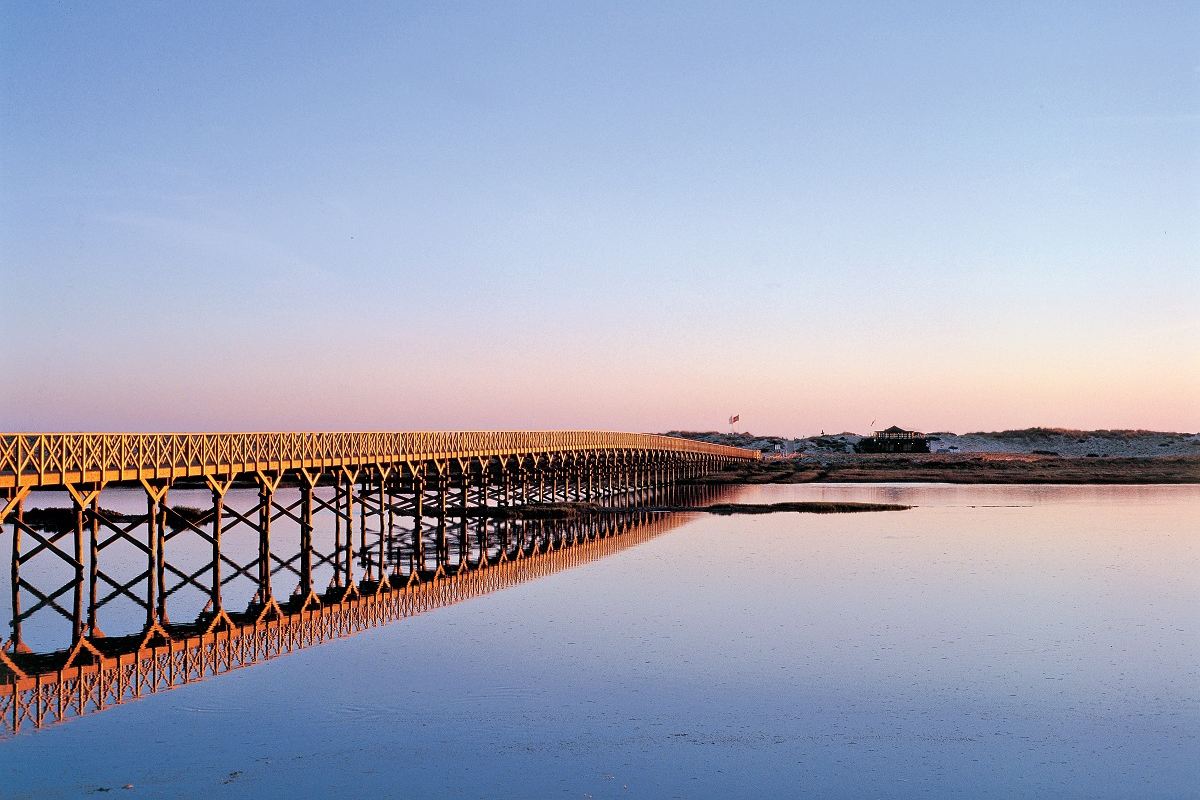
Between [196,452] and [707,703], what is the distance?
21048 mm

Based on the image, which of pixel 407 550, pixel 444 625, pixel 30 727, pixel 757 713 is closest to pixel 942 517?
pixel 407 550

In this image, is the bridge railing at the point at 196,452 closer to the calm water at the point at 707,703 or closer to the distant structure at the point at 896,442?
the calm water at the point at 707,703

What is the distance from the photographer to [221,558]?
36.0m

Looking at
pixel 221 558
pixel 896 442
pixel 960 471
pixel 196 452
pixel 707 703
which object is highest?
pixel 896 442

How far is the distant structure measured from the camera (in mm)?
165625

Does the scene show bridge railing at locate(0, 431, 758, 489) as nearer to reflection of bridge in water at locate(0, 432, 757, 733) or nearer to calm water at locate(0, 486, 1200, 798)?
reflection of bridge in water at locate(0, 432, 757, 733)

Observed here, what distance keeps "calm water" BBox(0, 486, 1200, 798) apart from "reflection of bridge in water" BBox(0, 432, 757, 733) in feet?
6.14

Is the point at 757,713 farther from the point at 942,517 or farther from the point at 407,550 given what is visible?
the point at 942,517

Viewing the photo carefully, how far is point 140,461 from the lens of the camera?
32.4 metres

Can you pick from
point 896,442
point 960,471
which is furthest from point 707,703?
point 896,442

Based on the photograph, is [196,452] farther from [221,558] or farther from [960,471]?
[960,471]

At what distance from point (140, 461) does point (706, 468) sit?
9319 cm

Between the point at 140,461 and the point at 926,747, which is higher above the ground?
the point at 140,461

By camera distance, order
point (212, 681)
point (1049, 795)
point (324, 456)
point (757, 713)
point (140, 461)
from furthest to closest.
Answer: point (324, 456), point (140, 461), point (212, 681), point (757, 713), point (1049, 795)
